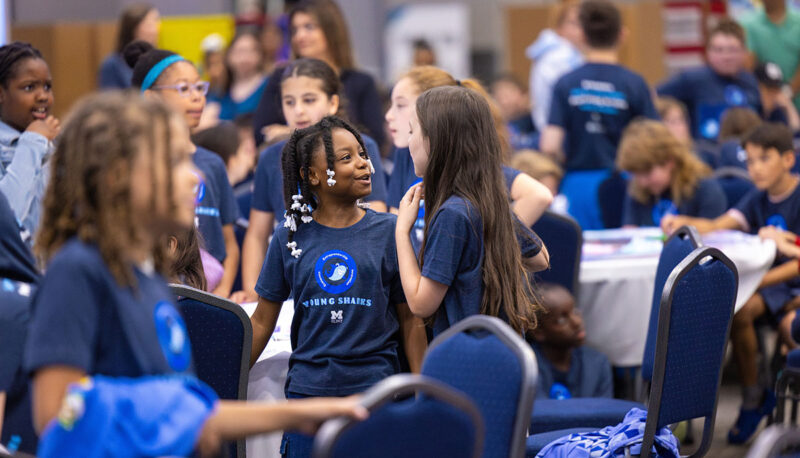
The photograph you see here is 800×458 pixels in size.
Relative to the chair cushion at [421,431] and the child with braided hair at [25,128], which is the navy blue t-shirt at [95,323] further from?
the child with braided hair at [25,128]

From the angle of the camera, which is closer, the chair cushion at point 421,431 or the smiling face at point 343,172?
the chair cushion at point 421,431

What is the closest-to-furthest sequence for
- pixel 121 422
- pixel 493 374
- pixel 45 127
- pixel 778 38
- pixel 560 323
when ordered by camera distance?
pixel 121 422, pixel 493 374, pixel 45 127, pixel 560 323, pixel 778 38

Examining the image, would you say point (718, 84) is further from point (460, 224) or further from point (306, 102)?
point (460, 224)

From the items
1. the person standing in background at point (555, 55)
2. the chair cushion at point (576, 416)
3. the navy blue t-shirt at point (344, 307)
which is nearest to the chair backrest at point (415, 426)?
the navy blue t-shirt at point (344, 307)

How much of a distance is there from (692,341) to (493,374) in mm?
942

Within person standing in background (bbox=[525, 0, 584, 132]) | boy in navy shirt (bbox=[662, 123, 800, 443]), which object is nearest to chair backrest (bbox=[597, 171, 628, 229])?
boy in navy shirt (bbox=[662, 123, 800, 443])

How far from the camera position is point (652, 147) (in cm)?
474

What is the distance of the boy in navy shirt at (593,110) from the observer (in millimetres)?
5539

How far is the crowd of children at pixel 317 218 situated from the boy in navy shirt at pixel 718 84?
689 millimetres

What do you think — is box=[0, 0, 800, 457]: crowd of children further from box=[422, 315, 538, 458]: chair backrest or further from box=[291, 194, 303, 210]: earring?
box=[422, 315, 538, 458]: chair backrest

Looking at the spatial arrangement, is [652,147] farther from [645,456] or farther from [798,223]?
[645,456]

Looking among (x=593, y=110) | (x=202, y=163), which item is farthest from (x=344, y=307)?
(x=593, y=110)

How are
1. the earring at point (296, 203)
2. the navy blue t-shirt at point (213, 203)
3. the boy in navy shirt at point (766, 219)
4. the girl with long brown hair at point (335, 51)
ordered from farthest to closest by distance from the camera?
the girl with long brown hair at point (335, 51) → the boy in navy shirt at point (766, 219) → the navy blue t-shirt at point (213, 203) → the earring at point (296, 203)

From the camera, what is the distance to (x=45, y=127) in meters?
3.38
